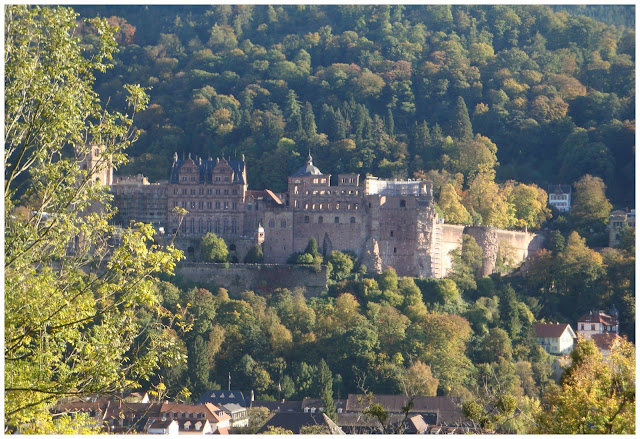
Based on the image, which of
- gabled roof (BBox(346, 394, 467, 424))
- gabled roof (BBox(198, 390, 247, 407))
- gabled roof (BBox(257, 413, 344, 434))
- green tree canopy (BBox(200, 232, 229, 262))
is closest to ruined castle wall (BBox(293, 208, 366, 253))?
green tree canopy (BBox(200, 232, 229, 262))

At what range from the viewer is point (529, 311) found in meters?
80.7

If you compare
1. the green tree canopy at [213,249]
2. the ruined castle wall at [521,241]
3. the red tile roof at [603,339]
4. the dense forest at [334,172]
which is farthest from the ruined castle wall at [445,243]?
the green tree canopy at [213,249]

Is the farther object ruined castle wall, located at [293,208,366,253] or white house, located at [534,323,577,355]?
ruined castle wall, located at [293,208,366,253]

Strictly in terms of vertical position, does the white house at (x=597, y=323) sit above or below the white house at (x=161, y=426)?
above

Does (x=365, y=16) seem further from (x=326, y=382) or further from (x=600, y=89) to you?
(x=326, y=382)

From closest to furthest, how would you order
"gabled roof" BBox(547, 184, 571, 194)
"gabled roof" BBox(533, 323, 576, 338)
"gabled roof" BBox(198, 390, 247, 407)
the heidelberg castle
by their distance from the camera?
"gabled roof" BBox(198, 390, 247, 407)
"gabled roof" BBox(533, 323, 576, 338)
the heidelberg castle
"gabled roof" BBox(547, 184, 571, 194)

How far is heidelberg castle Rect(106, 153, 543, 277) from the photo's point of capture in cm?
8081

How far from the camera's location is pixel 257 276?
79.7m

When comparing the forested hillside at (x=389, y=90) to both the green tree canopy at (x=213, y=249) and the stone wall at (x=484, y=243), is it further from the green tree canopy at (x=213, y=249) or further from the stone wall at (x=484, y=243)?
the green tree canopy at (x=213, y=249)

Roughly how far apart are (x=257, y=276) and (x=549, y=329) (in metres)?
16.5

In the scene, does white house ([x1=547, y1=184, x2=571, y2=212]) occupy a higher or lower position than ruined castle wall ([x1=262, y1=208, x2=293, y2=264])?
higher

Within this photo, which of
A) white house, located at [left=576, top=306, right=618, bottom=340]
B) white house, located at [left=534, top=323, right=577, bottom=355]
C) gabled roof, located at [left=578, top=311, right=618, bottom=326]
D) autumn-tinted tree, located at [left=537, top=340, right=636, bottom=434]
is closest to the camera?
autumn-tinted tree, located at [left=537, top=340, right=636, bottom=434]

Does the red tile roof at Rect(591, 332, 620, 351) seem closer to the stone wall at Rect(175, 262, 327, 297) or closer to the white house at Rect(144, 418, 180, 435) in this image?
the stone wall at Rect(175, 262, 327, 297)

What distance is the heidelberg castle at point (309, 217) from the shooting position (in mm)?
80812
